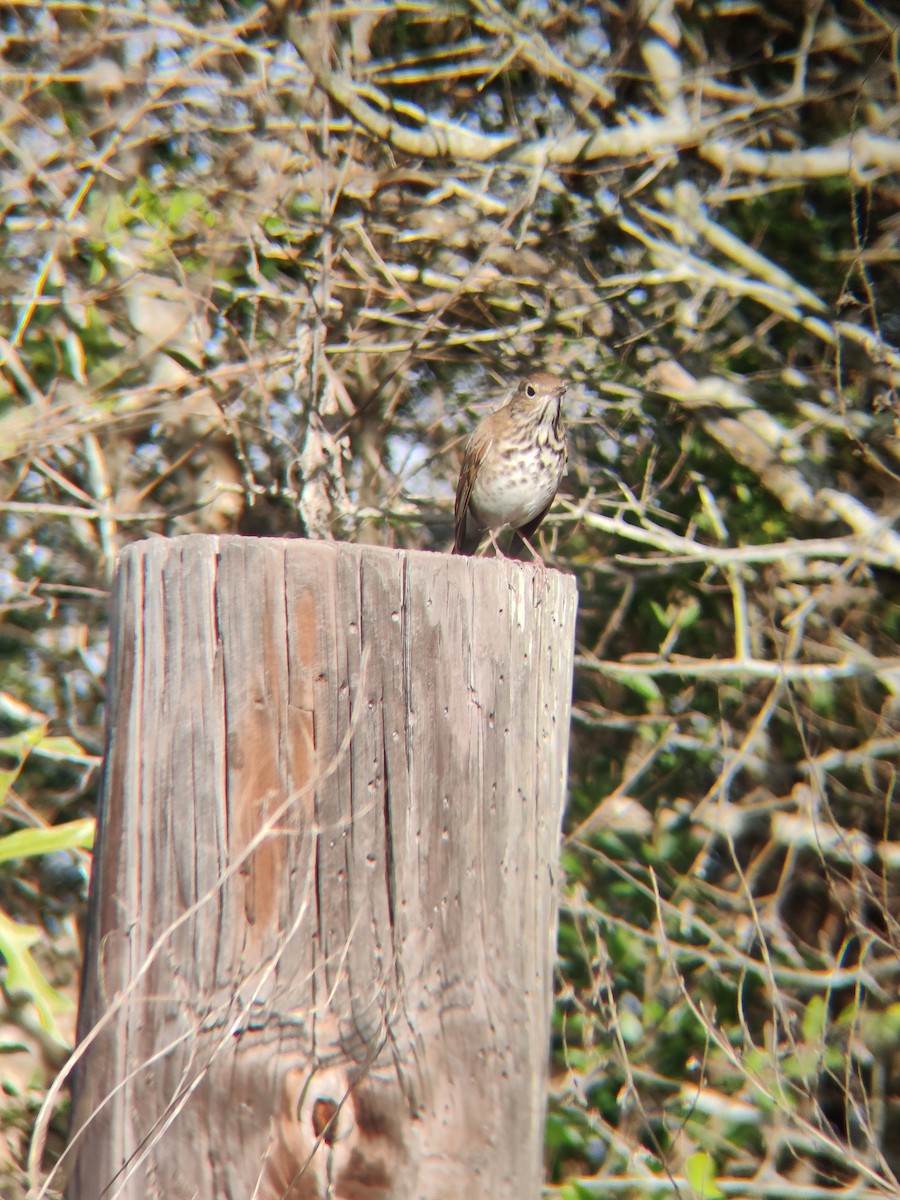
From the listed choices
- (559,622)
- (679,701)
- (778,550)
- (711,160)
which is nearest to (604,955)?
(679,701)

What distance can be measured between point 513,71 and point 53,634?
9.40ft

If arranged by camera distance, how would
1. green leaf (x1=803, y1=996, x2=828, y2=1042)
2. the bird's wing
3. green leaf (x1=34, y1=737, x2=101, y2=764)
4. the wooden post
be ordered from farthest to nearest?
the bird's wing, green leaf (x1=803, y1=996, x2=828, y2=1042), green leaf (x1=34, y1=737, x2=101, y2=764), the wooden post

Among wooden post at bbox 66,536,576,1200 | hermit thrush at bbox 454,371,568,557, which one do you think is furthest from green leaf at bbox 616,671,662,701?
wooden post at bbox 66,536,576,1200

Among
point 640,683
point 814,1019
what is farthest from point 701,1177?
point 640,683

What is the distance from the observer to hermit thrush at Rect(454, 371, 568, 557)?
4.27 m

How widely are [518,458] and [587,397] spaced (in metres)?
0.51

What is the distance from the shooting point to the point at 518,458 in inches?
169

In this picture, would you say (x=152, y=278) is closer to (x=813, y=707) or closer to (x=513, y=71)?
(x=513, y=71)

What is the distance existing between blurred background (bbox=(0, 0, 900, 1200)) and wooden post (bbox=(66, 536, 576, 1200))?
249 cm

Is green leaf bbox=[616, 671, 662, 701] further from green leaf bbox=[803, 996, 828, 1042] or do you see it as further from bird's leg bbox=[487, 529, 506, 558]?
green leaf bbox=[803, 996, 828, 1042]

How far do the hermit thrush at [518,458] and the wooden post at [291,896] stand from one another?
260cm

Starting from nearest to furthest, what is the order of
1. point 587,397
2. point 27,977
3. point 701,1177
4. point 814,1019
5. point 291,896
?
point 291,896 → point 27,977 → point 701,1177 → point 814,1019 → point 587,397

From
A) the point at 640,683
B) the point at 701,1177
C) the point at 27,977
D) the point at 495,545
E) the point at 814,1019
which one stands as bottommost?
the point at 701,1177

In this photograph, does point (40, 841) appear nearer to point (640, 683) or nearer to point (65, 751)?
point (65, 751)
